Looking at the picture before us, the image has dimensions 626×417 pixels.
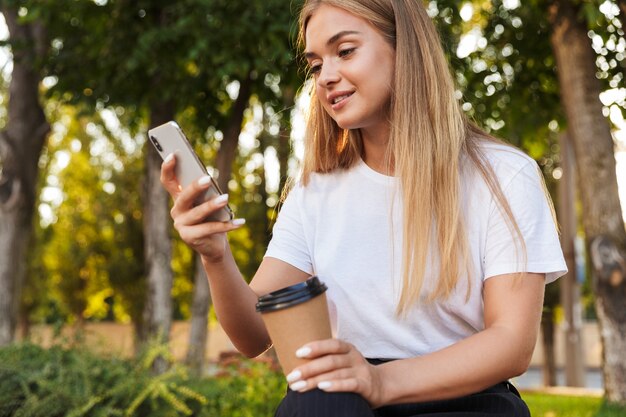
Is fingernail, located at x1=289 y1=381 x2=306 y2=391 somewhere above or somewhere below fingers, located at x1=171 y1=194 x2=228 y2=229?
below

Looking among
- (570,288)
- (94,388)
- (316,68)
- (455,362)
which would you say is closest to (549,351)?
(570,288)

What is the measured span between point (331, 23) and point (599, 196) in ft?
20.5

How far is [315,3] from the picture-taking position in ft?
8.04

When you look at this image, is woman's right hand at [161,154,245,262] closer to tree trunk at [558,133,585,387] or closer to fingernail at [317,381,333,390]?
fingernail at [317,381,333,390]

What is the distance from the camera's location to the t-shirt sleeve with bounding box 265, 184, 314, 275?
2.57 meters

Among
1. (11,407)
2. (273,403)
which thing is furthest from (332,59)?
(273,403)

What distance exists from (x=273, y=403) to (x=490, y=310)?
4.56m

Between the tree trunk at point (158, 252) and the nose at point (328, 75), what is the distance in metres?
8.24

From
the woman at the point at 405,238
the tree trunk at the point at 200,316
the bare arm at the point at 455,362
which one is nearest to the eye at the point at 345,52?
the woman at the point at 405,238

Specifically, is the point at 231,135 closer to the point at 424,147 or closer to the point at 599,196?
the point at 599,196

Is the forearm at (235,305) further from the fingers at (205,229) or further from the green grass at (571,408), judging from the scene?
the green grass at (571,408)

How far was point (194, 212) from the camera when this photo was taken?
2.10m

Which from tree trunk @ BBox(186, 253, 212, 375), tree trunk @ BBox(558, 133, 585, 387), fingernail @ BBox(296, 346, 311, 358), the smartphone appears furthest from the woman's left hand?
tree trunk @ BBox(558, 133, 585, 387)

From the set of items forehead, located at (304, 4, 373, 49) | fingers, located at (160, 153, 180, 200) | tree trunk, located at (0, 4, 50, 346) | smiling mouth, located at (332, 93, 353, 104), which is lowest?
fingers, located at (160, 153, 180, 200)
